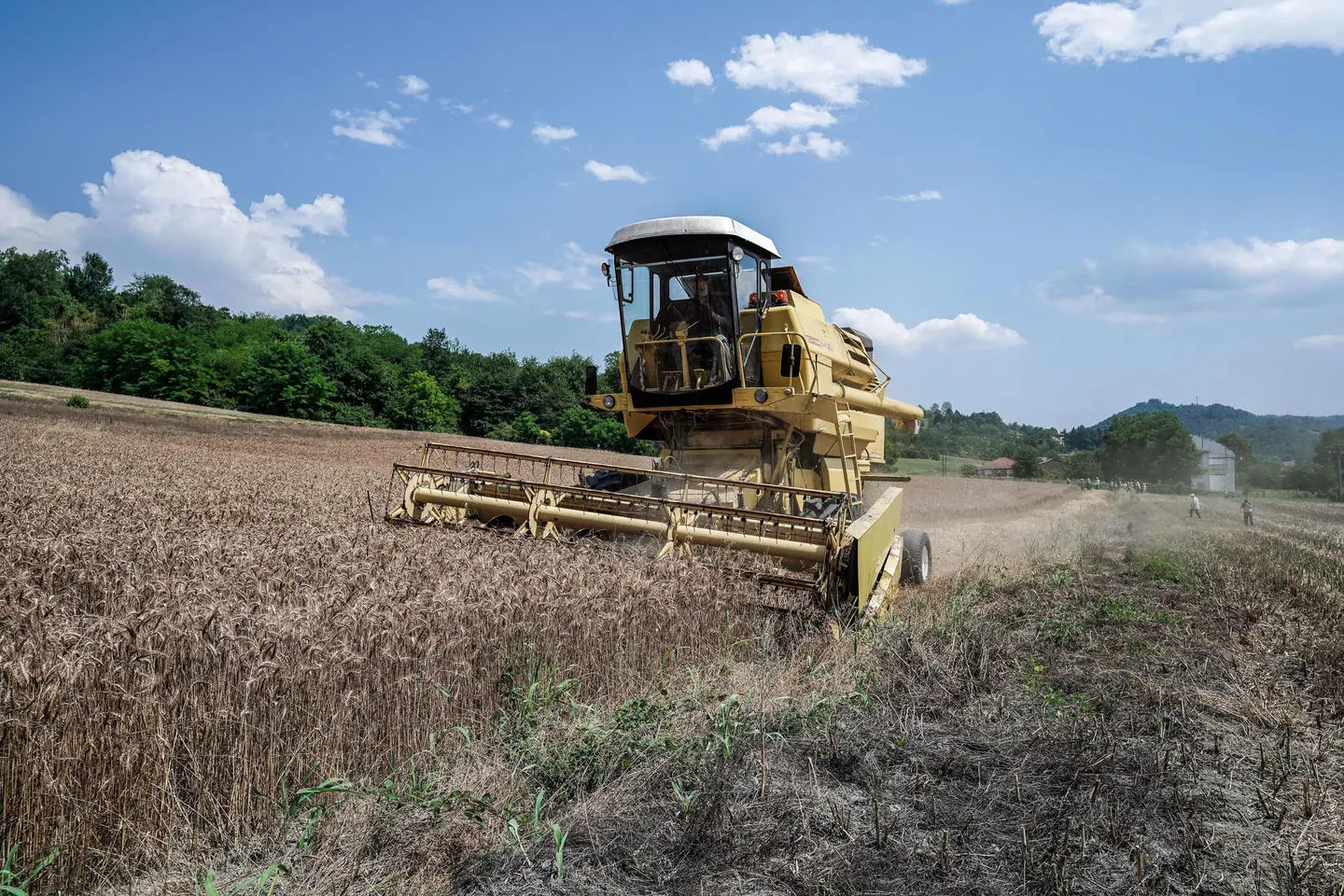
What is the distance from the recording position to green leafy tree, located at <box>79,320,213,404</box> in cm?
5594

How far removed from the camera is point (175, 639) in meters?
3.15

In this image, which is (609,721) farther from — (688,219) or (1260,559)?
(1260,559)

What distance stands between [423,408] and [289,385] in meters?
8.66

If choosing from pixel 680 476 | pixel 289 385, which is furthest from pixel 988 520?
pixel 289 385

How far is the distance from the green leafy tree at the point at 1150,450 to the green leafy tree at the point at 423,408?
48731 mm

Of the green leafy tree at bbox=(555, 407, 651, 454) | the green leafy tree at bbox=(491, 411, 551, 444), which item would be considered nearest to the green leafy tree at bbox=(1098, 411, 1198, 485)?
the green leafy tree at bbox=(555, 407, 651, 454)

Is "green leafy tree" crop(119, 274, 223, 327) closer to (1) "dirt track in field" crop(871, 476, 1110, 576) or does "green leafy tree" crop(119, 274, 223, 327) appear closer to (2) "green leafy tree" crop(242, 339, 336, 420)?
(2) "green leafy tree" crop(242, 339, 336, 420)

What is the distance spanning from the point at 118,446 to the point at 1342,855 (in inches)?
762

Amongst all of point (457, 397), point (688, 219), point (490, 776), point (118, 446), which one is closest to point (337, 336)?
point (457, 397)

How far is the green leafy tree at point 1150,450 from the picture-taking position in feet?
183

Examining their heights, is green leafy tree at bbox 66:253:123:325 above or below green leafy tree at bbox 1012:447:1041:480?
above

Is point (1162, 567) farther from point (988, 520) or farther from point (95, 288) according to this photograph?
point (95, 288)

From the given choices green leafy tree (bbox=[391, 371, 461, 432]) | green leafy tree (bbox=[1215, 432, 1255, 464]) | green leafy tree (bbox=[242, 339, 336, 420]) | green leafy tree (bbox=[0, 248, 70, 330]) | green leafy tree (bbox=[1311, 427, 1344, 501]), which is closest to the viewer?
green leafy tree (bbox=[1311, 427, 1344, 501])

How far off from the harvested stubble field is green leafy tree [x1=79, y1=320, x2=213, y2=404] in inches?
2282
